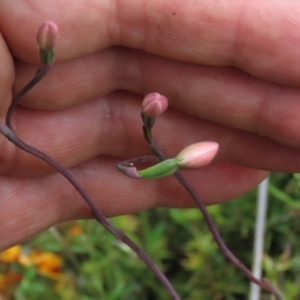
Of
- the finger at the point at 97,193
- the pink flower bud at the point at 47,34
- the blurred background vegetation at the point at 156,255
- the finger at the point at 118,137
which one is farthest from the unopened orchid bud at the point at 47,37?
the blurred background vegetation at the point at 156,255

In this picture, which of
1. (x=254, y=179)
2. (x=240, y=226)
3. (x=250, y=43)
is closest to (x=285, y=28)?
(x=250, y=43)

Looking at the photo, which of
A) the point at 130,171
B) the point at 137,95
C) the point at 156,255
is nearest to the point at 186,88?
the point at 137,95

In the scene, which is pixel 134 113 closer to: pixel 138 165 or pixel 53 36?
pixel 138 165

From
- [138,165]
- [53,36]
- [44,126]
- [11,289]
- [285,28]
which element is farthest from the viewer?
[11,289]

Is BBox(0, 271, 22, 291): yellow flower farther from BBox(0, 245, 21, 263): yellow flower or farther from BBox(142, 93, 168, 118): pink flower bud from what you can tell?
BBox(142, 93, 168, 118): pink flower bud

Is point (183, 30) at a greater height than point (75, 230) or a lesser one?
greater

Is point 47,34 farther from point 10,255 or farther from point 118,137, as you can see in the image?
point 10,255

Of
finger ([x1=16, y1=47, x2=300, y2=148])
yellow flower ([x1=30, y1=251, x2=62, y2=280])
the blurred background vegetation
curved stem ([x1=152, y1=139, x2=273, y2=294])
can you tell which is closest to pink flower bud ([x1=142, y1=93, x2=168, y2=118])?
curved stem ([x1=152, y1=139, x2=273, y2=294])
